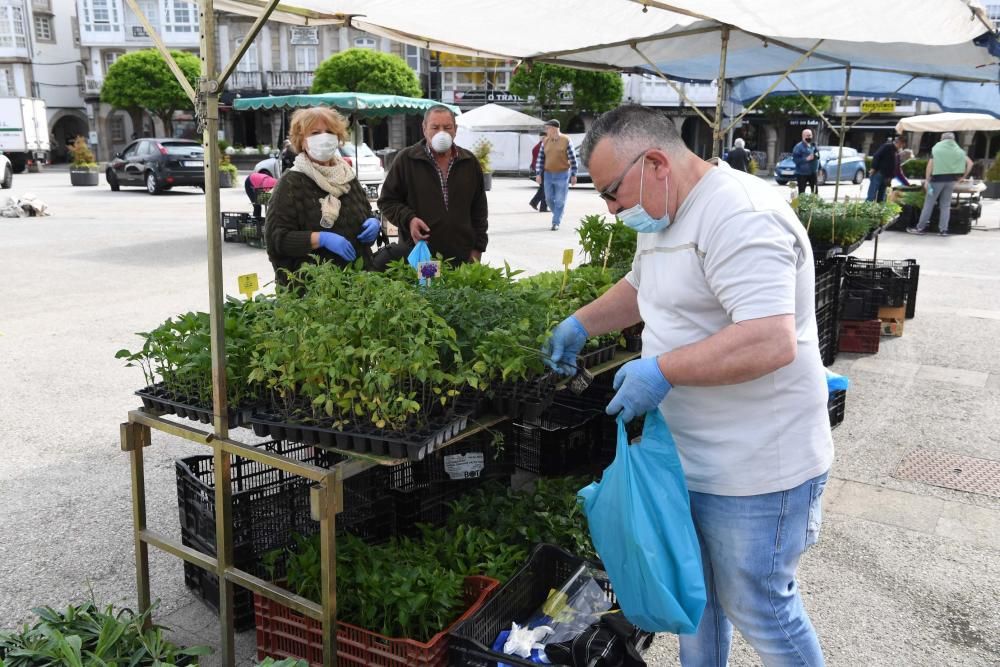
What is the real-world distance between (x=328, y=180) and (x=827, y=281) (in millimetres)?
3717

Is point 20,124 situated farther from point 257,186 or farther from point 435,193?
point 435,193

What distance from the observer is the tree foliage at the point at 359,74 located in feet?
130

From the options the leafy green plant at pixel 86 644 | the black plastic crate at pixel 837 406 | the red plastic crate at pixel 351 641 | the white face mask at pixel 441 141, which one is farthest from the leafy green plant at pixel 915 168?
the leafy green plant at pixel 86 644

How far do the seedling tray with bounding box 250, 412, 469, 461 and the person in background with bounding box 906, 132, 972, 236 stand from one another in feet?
44.4

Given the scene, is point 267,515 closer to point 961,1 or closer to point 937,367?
point 961,1

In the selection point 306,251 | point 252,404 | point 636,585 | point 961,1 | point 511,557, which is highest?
point 961,1

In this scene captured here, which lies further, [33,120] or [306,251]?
[33,120]

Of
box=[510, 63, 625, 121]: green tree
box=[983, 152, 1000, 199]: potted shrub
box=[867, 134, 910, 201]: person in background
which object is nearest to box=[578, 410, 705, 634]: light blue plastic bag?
box=[867, 134, 910, 201]: person in background

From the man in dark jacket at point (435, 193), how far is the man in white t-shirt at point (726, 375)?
295 centimetres

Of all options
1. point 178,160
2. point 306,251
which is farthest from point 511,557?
point 178,160

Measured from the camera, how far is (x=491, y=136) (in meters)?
35.5

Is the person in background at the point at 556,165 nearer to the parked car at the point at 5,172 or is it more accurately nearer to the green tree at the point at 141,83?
the parked car at the point at 5,172

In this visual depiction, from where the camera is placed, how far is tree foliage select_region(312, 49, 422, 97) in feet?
130

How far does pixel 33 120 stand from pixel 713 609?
116 ft
